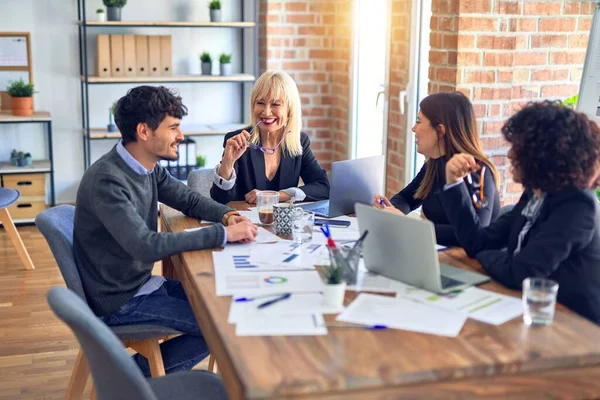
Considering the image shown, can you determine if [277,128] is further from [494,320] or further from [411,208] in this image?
[494,320]

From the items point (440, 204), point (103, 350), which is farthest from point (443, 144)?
point (103, 350)

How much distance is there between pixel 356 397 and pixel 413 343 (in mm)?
234

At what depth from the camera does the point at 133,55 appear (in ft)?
18.5

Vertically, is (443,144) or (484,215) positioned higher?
(443,144)

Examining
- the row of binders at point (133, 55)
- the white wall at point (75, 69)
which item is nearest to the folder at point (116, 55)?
the row of binders at point (133, 55)

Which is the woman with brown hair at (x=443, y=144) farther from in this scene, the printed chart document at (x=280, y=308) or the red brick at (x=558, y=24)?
the red brick at (x=558, y=24)

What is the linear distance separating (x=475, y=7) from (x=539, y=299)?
7.19 feet

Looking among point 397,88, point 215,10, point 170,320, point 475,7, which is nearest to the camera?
point 170,320

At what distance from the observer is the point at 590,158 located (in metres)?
2.06

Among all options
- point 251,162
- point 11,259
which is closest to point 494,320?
point 251,162

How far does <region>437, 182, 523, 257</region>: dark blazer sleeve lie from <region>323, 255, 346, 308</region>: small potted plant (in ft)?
1.94

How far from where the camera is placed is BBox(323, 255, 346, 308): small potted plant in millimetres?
1934

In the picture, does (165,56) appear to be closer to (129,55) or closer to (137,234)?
(129,55)

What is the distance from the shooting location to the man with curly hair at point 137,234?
7.88ft
